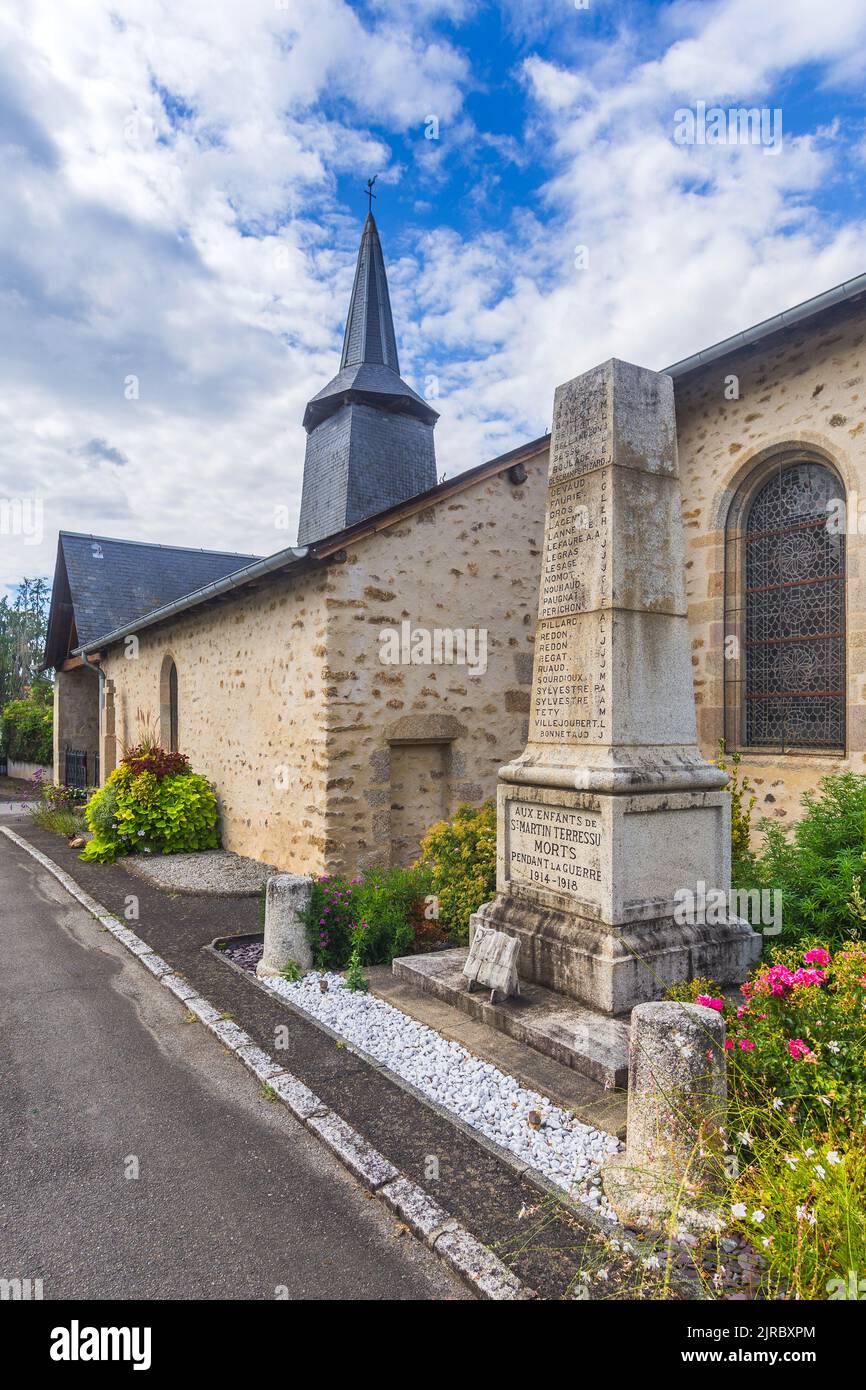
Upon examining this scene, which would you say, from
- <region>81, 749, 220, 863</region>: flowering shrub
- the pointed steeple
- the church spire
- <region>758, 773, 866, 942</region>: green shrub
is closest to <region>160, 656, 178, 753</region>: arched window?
<region>81, 749, 220, 863</region>: flowering shrub

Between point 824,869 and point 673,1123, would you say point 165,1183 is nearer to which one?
point 673,1123

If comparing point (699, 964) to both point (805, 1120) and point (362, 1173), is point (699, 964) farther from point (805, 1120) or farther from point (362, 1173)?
point (362, 1173)

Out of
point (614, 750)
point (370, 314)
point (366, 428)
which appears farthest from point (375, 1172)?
point (370, 314)

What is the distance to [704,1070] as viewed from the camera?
275cm

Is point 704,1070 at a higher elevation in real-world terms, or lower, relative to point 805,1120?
higher

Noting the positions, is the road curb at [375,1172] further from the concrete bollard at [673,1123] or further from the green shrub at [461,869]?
the green shrub at [461,869]

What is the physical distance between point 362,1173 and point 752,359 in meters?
7.79

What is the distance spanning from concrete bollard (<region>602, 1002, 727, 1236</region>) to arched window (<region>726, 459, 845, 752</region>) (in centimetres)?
514

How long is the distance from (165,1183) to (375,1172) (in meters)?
0.81

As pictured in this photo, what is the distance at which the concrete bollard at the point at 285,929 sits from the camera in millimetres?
5426

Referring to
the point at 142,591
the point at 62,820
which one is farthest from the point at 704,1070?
the point at 142,591

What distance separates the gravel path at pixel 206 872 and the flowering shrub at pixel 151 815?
24 cm

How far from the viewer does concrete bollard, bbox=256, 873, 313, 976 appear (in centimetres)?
543

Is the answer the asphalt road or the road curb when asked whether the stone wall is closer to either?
the road curb
